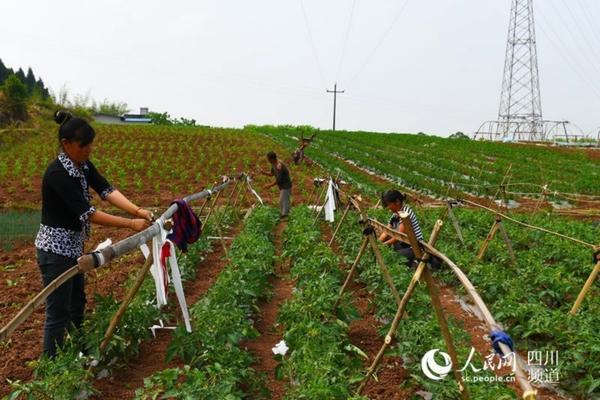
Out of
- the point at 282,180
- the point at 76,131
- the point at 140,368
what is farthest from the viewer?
the point at 282,180

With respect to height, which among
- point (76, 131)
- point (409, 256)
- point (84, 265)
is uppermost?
point (76, 131)

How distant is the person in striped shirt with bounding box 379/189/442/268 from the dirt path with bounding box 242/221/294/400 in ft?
4.87

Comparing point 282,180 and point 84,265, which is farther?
point 282,180

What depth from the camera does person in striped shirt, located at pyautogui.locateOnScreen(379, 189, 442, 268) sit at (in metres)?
5.89

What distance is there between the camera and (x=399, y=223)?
21.3 ft

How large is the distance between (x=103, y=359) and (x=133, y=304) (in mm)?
635

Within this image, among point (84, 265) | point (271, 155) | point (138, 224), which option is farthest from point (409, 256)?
point (84, 265)

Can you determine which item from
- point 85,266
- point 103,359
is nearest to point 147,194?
point 103,359

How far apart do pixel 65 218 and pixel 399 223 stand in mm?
4088

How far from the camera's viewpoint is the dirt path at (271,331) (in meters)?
4.06

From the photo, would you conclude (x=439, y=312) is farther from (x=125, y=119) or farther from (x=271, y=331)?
(x=125, y=119)

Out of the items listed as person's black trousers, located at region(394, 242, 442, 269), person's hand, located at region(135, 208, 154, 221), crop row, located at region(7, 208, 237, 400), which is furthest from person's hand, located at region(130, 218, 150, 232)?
person's black trousers, located at region(394, 242, 442, 269)

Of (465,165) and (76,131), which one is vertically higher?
(76,131)

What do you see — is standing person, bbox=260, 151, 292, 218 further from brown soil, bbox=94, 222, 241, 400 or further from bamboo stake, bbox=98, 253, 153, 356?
bamboo stake, bbox=98, 253, 153, 356
